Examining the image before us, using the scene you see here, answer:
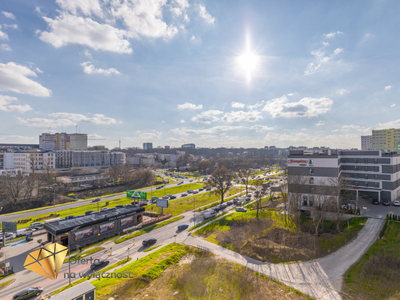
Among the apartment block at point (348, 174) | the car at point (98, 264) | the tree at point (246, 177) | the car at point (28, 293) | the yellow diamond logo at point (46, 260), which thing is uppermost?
the apartment block at point (348, 174)

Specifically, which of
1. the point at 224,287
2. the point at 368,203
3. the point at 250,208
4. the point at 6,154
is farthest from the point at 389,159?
the point at 6,154

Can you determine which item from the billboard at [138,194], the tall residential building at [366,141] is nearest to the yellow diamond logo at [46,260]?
the billboard at [138,194]

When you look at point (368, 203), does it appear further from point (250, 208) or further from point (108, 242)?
point (108, 242)

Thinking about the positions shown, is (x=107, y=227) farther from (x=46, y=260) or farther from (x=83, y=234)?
(x=46, y=260)

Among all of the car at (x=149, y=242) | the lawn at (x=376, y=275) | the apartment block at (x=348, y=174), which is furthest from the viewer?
the apartment block at (x=348, y=174)

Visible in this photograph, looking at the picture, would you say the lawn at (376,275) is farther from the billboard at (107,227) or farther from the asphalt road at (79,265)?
the billboard at (107,227)

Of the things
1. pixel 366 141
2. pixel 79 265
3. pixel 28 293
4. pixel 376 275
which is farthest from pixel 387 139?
pixel 28 293


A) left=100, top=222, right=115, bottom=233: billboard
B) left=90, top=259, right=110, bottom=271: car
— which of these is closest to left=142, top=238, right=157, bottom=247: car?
left=90, top=259, right=110, bottom=271: car

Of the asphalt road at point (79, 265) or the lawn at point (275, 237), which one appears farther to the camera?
the lawn at point (275, 237)
